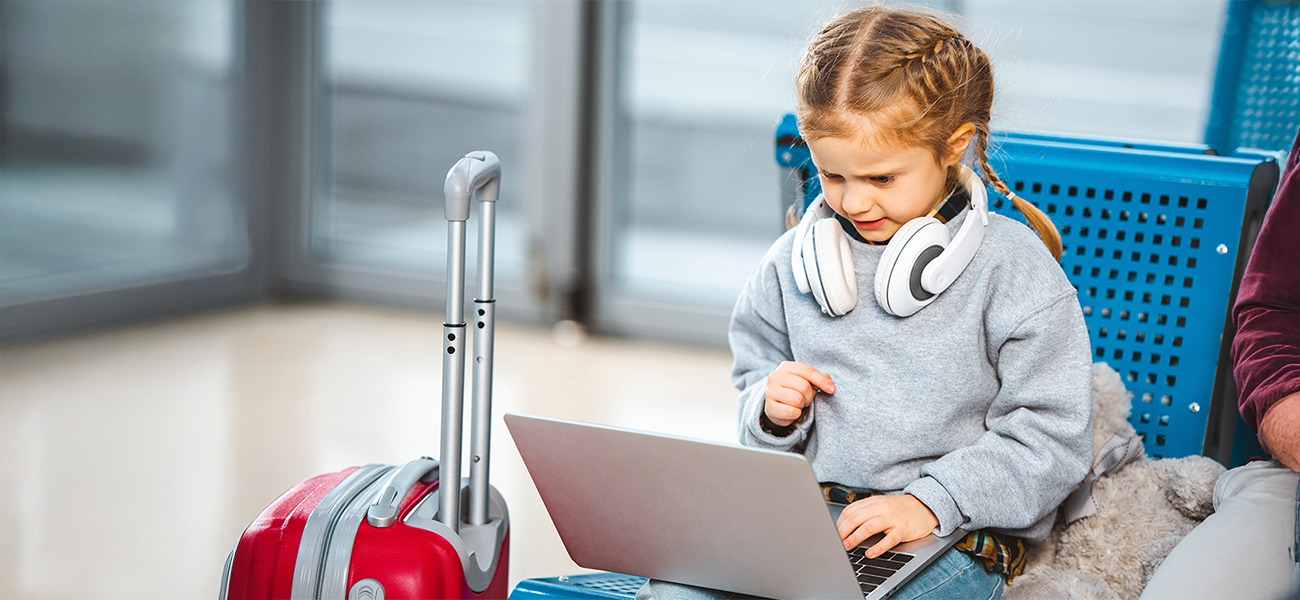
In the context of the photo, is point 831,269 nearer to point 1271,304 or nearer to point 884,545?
point 884,545

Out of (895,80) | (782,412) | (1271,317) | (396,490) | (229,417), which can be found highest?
(895,80)

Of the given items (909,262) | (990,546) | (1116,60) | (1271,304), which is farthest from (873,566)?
(1116,60)

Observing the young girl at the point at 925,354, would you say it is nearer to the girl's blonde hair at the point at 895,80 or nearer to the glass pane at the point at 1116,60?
the girl's blonde hair at the point at 895,80

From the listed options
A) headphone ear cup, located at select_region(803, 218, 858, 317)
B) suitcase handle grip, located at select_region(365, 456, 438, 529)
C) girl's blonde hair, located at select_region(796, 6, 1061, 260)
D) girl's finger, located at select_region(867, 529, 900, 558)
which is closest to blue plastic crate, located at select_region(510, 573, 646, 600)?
suitcase handle grip, located at select_region(365, 456, 438, 529)

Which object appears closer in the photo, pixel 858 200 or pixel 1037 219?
pixel 858 200

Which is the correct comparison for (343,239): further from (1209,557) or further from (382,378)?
(1209,557)

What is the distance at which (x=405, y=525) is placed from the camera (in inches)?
43.5

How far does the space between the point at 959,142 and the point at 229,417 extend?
1.98m

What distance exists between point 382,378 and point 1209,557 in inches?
87.9

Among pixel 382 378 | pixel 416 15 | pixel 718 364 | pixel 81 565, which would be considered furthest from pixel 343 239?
pixel 81 565

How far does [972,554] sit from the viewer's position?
3.68 feet

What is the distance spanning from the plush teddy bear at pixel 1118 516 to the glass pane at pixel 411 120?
2425mm

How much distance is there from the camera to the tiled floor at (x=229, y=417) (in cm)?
191

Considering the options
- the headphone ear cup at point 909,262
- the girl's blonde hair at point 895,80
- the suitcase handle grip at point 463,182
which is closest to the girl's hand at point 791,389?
the headphone ear cup at point 909,262
